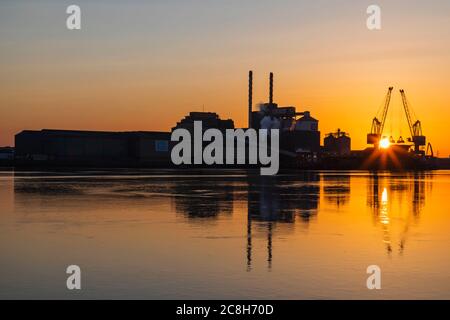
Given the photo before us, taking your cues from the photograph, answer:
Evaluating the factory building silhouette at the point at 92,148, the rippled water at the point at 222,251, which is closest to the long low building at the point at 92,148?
the factory building silhouette at the point at 92,148

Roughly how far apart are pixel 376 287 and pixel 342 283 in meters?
0.81

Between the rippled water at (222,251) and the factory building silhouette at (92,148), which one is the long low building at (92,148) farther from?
the rippled water at (222,251)

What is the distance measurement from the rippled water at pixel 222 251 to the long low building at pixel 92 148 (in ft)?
458

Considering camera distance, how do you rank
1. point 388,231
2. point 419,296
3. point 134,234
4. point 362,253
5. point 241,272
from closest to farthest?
point 419,296 < point 241,272 < point 362,253 < point 134,234 < point 388,231

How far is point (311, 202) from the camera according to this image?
133 feet

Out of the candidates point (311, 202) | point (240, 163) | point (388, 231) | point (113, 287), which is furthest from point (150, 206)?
point (240, 163)

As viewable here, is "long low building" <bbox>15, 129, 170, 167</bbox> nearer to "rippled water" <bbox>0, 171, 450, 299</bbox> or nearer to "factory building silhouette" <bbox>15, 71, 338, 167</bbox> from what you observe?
"factory building silhouette" <bbox>15, 71, 338, 167</bbox>

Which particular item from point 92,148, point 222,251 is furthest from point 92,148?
point 222,251

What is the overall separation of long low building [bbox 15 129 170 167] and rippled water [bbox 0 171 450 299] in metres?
140

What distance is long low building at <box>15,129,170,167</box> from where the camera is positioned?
17125 cm

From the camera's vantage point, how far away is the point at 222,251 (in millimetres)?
19875

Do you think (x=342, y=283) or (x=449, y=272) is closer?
(x=342, y=283)

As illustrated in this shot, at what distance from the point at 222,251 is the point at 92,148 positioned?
163251 millimetres
